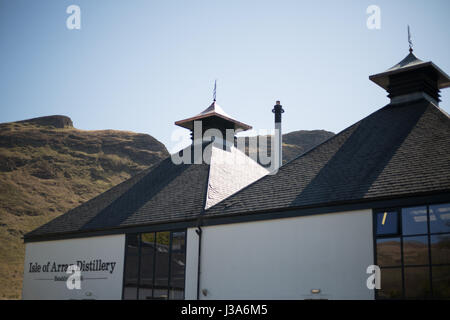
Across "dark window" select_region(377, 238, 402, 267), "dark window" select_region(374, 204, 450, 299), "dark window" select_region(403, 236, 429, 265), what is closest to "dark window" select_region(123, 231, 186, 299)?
"dark window" select_region(377, 238, 402, 267)

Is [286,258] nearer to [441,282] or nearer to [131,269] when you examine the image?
[441,282]

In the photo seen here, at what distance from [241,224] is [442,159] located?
23.8ft

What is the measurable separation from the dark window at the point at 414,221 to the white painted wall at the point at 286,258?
1.06 metres

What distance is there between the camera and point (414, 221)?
15375 millimetres

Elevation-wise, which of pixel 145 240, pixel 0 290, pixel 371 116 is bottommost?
pixel 0 290

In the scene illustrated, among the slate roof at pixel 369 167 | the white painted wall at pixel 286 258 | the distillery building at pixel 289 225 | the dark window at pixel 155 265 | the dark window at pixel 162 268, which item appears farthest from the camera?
the dark window at pixel 162 268

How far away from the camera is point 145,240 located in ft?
72.4

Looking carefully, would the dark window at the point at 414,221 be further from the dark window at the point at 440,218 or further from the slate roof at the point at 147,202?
the slate roof at the point at 147,202

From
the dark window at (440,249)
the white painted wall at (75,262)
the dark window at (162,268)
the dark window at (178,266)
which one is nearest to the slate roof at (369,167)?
the dark window at (440,249)

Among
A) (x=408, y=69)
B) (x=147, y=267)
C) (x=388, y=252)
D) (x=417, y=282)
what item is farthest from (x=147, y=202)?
(x=417, y=282)

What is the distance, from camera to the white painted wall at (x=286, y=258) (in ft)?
53.1
